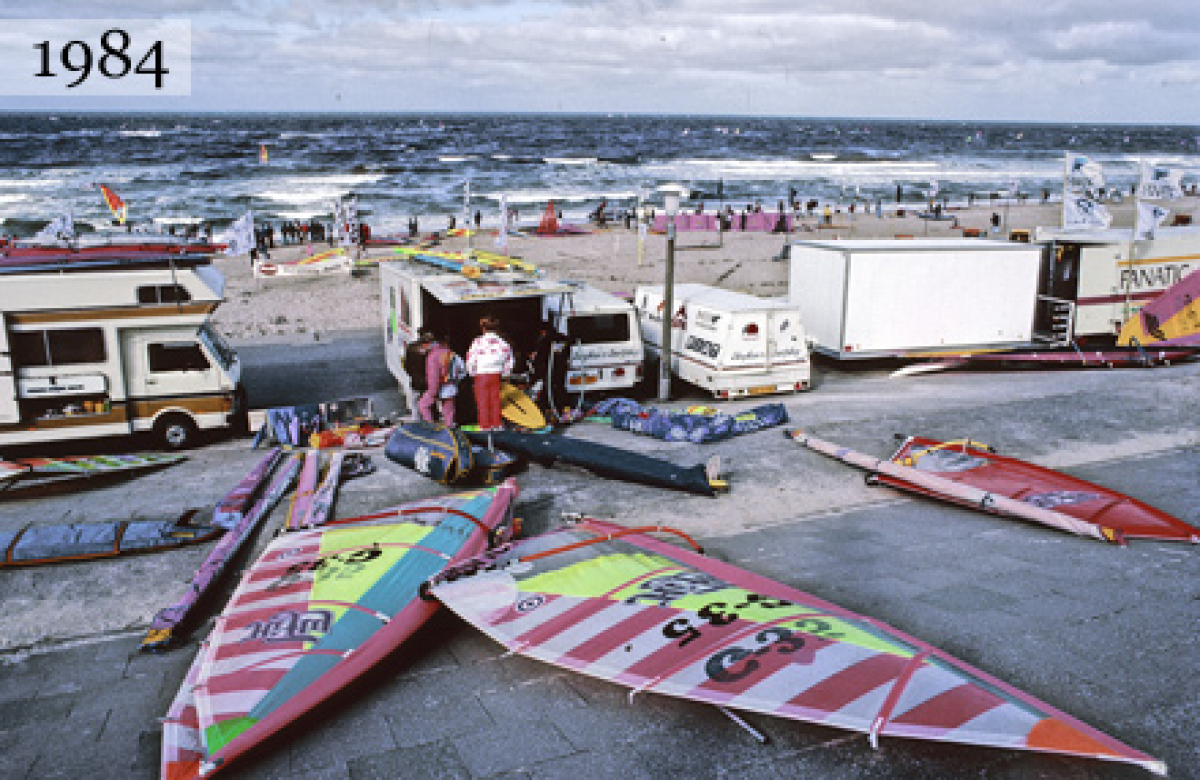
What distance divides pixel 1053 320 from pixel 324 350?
17.2 m

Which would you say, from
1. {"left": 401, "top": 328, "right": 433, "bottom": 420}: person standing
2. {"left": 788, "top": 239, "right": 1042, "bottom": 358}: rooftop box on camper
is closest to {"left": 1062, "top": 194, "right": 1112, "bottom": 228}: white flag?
{"left": 788, "top": 239, "right": 1042, "bottom": 358}: rooftop box on camper

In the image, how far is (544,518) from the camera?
1016 cm

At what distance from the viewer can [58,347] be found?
13344 mm

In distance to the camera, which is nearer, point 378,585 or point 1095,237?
point 378,585

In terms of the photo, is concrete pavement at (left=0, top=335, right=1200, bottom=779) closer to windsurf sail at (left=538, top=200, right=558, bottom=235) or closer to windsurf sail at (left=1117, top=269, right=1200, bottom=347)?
windsurf sail at (left=1117, top=269, right=1200, bottom=347)

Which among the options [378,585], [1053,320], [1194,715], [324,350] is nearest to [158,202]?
[324,350]

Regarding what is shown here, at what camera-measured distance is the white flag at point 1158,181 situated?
62.1ft

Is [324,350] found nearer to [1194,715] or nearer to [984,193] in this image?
[1194,715]

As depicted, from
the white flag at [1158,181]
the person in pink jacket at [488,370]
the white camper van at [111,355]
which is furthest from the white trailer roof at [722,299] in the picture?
the white flag at [1158,181]

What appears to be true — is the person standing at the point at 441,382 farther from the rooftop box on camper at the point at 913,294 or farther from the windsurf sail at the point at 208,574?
the rooftop box on camper at the point at 913,294

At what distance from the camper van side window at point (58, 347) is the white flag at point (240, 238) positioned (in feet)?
10.5

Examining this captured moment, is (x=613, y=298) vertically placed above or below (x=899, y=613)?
above

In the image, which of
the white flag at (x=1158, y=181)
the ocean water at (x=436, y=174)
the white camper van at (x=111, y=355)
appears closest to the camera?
the white camper van at (x=111, y=355)

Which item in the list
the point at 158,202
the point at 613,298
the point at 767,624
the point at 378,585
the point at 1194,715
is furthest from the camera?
the point at 158,202
